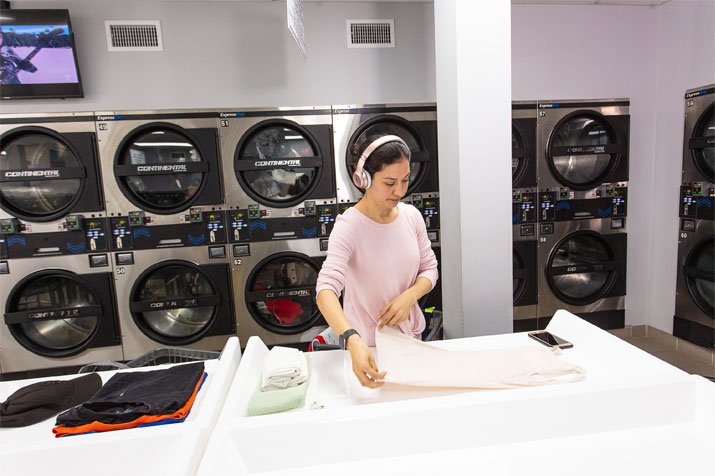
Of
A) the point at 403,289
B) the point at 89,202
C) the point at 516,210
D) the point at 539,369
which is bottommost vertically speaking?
the point at 539,369

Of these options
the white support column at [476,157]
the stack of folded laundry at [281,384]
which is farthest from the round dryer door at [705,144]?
the stack of folded laundry at [281,384]

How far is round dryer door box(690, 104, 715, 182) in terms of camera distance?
3.23 metres

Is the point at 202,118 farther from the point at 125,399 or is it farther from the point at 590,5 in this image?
the point at 590,5

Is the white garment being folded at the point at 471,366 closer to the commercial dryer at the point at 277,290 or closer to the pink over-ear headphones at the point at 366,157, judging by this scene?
the pink over-ear headphones at the point at 366,157

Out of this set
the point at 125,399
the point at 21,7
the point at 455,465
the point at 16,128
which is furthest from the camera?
the point at 21,7

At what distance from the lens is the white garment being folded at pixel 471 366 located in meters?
1.19

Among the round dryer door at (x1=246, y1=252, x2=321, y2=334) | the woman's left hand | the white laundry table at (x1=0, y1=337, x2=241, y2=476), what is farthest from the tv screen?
the woman's left hand

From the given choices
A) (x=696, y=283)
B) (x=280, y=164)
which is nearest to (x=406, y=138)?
(x=280, y=164)

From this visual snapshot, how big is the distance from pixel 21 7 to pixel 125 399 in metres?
4.06

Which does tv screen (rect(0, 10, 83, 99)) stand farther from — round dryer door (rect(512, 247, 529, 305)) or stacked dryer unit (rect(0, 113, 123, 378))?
round dryer door (rect(512, 247, 529, 305))

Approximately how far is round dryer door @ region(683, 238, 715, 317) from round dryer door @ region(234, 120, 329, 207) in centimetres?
343

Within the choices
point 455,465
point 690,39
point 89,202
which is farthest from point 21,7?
point 690,39

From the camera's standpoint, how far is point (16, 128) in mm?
3146

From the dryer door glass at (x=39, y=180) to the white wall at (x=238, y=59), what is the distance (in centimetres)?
45
